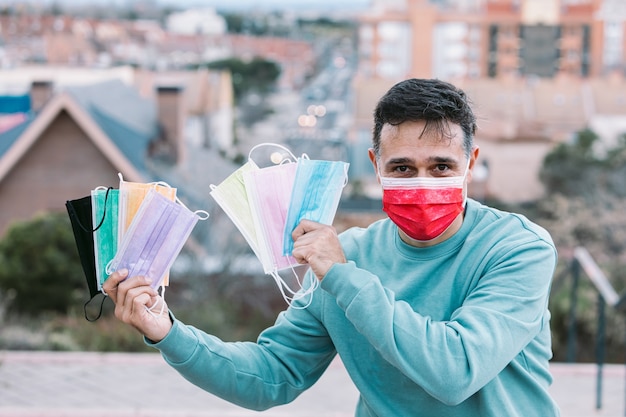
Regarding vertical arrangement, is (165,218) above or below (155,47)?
above

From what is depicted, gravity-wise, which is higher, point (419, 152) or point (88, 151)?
point (419, 152)

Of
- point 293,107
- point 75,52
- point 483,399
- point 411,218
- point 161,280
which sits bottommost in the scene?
point 293,107

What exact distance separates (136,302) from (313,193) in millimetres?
434

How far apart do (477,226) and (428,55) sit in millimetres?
79720

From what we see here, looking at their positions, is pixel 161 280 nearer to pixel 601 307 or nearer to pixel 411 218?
pixel 411 218

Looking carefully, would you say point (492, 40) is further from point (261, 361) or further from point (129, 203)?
point (129, 203)

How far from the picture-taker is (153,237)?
78.6 inches

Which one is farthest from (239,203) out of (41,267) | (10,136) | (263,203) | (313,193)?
(10,136)

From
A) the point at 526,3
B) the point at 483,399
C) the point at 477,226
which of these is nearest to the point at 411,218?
the point at 477,226

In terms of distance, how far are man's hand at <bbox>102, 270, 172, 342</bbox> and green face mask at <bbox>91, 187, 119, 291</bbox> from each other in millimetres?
44

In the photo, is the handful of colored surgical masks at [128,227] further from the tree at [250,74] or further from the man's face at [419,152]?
the tree at [250,74]

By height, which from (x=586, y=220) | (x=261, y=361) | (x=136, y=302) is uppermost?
(x=136, y=302)

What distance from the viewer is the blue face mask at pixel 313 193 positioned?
1.98 meters

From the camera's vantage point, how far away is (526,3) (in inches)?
3378
